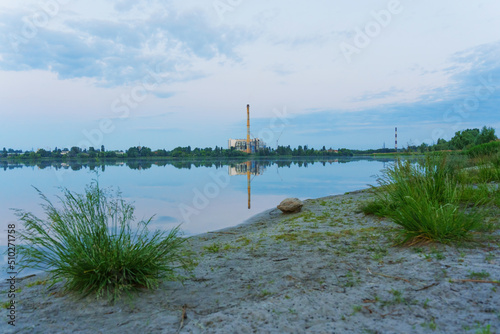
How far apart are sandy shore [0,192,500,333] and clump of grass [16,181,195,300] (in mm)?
169

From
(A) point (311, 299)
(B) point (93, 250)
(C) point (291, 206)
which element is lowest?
(C) point (291, 206)

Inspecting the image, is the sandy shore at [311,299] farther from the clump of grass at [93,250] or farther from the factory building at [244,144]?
the factory building at [244,144]

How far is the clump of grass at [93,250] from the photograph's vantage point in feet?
10.8

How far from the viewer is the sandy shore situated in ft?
8.20

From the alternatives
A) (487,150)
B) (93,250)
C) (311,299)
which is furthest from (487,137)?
(93,250)

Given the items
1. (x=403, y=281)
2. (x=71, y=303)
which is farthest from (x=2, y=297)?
(x=403, y=281)

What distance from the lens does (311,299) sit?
2.95 m

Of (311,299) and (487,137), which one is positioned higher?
(487,137)

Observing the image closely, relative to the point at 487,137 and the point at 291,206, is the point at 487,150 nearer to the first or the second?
the point at 291,206

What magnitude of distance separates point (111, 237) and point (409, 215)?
389cm

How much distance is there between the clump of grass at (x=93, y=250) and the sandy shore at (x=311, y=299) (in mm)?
169

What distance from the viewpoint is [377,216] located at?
6906 millimetres

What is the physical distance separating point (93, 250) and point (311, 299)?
2229 millimetres

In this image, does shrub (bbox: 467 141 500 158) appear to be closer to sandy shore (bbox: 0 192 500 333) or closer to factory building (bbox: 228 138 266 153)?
sandy shore (bbox: 0 192 500 333)
